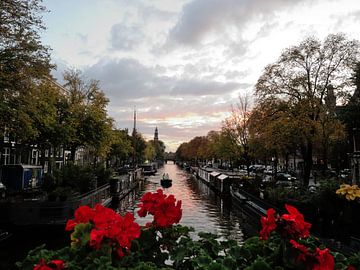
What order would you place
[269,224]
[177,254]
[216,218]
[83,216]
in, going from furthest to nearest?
[216,218], [177,254], [269,224], [83,216]

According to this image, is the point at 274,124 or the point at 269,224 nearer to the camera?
the point at 269,224

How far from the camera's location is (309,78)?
34375 mm

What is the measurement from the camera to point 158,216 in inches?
198

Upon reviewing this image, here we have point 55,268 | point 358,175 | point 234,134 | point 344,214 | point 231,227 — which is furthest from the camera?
point 234,134

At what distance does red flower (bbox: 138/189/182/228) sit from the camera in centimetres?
499

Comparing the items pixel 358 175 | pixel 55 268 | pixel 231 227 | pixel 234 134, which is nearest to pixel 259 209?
pixel 231 227

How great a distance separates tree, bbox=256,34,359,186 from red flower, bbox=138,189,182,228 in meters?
28.6

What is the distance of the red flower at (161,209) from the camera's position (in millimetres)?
4992

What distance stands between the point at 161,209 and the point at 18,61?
2194cm

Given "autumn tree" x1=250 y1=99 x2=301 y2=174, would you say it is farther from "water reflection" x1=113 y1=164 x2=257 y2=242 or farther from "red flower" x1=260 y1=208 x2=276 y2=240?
"red flower" x1=260 y1=208 x2=276 y2=240

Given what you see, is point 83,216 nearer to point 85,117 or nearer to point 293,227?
point 293,227

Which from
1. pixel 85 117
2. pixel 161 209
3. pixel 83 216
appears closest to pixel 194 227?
pixel 161 209

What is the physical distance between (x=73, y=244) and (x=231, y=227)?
23.5 m

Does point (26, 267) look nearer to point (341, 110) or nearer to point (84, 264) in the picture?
point (84, 264)
